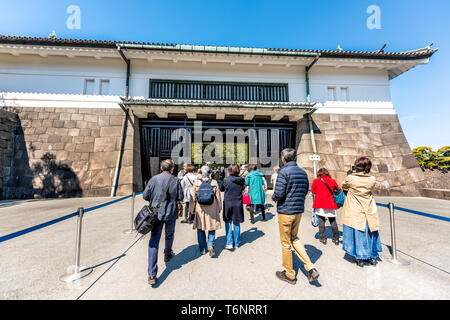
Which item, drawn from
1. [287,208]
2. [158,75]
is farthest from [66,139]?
[287,208]

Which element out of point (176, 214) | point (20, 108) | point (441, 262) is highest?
point (20, 108)

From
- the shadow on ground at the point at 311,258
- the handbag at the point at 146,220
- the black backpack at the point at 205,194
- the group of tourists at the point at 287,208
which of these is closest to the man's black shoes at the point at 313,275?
the group of tourists at the point at 287,208

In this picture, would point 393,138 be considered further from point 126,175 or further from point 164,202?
point 126,175

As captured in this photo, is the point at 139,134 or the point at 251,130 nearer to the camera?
the point at 139,134

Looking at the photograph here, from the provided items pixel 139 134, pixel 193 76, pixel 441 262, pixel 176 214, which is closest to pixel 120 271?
pixel 176 214

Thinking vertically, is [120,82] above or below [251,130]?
above

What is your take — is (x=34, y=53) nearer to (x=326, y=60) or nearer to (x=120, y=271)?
(x=120, y=271)

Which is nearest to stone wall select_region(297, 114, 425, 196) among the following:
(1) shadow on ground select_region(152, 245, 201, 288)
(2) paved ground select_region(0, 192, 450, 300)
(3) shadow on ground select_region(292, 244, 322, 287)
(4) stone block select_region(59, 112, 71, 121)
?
(2) paved ground select_region(0, 192, 450, 300)

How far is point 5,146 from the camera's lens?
8328 mm

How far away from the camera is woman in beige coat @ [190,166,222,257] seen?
9.86 ft

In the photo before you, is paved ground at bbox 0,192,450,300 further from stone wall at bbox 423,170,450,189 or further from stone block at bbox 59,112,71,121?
stone wall at bbox 423,170,450,189

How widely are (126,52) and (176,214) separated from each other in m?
10.5

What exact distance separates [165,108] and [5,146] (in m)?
7.82

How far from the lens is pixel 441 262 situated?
9.08 feet
